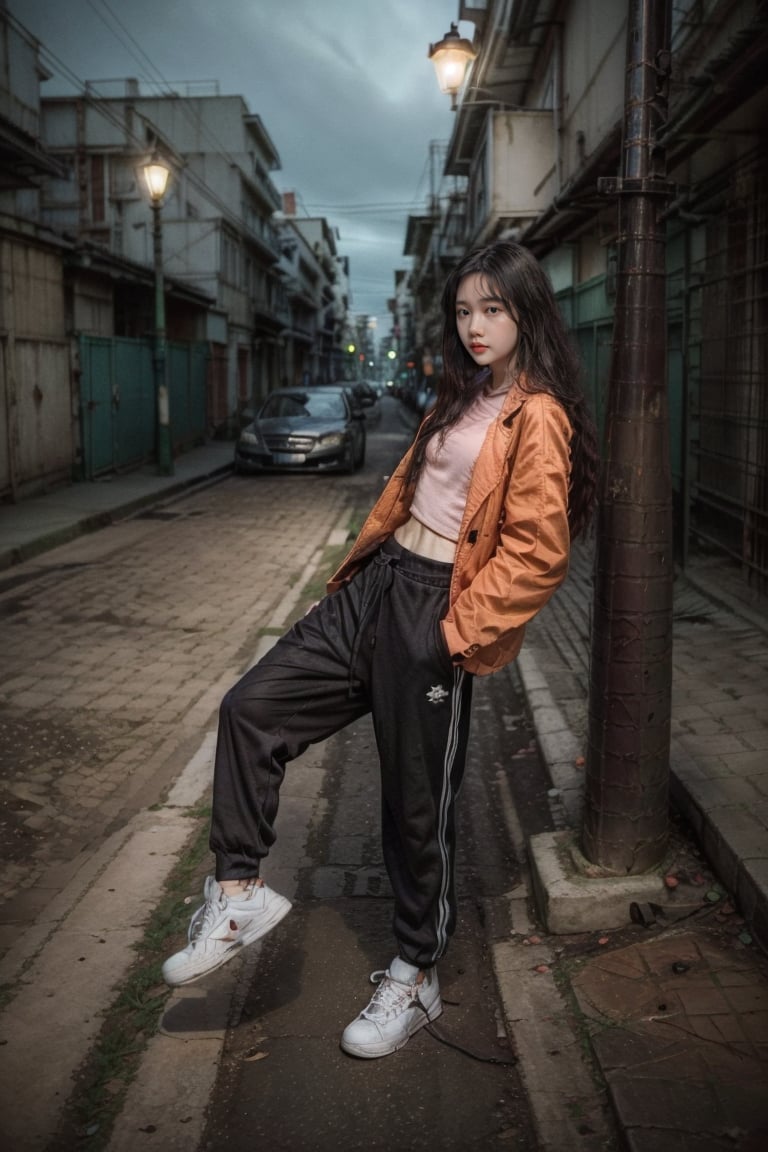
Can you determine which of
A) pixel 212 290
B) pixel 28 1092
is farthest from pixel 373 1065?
pixel 212 290

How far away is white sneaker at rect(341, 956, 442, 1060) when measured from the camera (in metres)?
2.68

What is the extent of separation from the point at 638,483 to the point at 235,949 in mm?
1721

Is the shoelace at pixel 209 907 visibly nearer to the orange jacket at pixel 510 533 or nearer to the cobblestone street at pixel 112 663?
the orange jacket at pixel 510 533

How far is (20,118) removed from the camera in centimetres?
2188

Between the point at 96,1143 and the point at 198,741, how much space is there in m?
2.91

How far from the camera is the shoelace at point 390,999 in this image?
2734 mm

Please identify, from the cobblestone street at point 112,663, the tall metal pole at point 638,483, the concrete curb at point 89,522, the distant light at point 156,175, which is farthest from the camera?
the distant light at point 156,175

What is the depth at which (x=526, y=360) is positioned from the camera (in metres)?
2.62

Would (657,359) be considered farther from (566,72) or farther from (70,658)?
(566,72)

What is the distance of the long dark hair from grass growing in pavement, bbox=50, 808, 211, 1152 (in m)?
1.63

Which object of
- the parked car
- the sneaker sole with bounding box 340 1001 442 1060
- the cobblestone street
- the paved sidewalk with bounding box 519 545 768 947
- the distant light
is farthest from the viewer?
the parked car

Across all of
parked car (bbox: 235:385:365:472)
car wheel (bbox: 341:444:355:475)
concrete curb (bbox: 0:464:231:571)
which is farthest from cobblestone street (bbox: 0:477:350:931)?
car wheel (bbox: 341:444:355:475)

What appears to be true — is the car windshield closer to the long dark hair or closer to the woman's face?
the long dark hair

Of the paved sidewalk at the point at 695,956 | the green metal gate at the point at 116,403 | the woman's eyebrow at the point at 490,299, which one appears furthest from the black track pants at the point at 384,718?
the green metal gate at the point at 116,403
